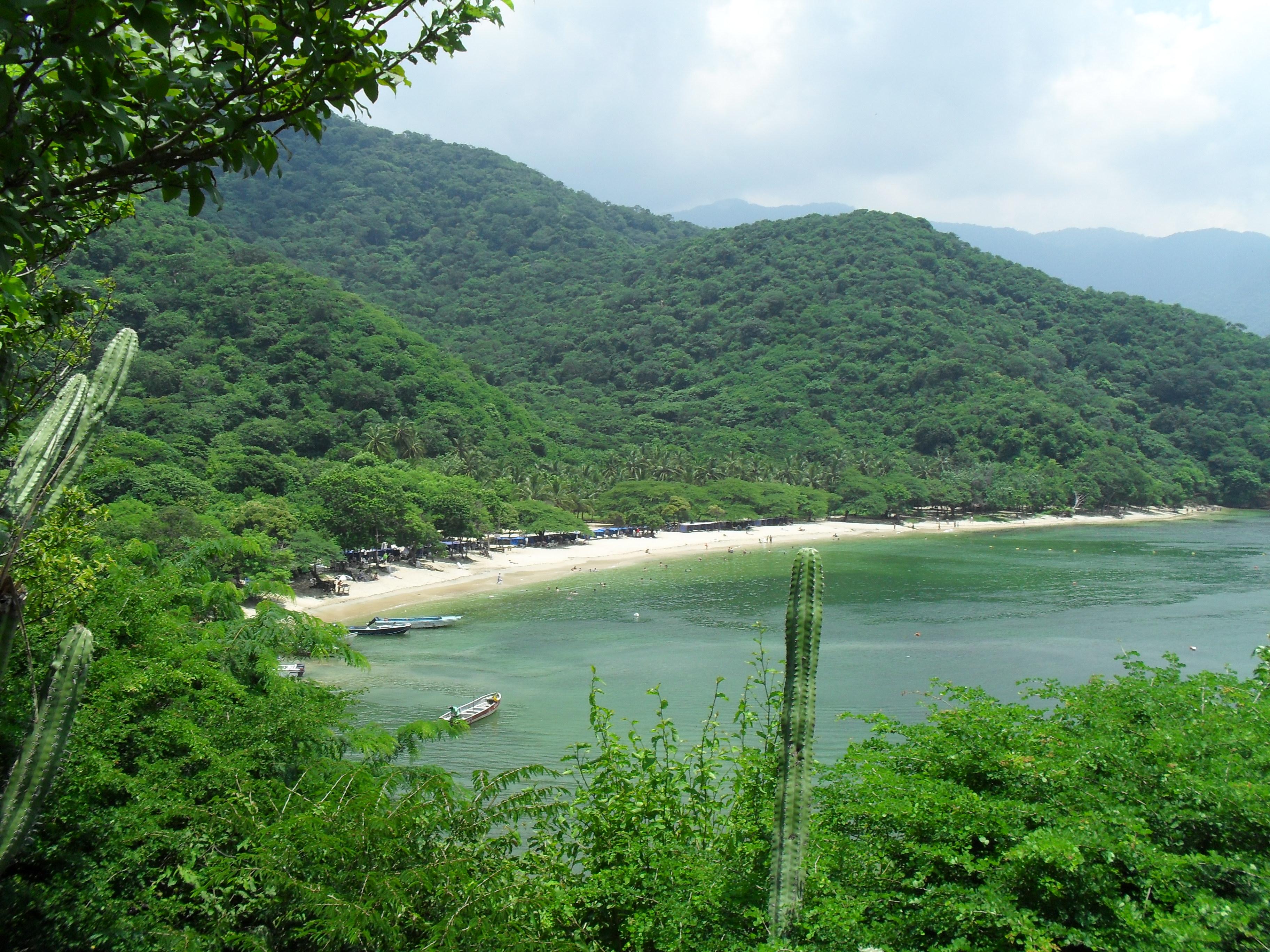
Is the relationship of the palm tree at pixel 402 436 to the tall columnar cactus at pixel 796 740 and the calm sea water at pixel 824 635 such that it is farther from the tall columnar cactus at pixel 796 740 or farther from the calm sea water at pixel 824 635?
the tall columnar cactus at pixel 796 740

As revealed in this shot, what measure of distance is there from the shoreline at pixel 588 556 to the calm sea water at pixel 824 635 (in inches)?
77.6

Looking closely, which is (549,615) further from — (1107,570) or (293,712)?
(1107,570)

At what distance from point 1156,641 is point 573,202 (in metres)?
139

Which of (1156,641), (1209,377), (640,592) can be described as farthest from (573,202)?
(1156,641)

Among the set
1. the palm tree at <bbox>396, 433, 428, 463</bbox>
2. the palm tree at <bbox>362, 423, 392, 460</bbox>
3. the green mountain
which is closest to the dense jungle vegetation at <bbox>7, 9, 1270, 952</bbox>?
the palm tree at <bbox>362, 423, 392, 460</bbox>

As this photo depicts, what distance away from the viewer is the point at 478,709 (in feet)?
64.1

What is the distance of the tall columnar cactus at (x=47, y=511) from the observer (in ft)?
14.0

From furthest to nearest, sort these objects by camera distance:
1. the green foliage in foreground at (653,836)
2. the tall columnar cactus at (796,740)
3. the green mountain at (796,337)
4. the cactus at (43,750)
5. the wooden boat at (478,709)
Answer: the green mountain at (796,337)
the wooden boat at (478,709)
the tall columnar cactus at (796,740)
the cactus at (43,750)
the green foliage in foreground at (653,836)

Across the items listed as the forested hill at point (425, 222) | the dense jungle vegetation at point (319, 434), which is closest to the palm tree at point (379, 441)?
the dense jungle vegetation at point (319, 434)

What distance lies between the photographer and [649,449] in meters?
72.8

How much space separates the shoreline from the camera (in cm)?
3397

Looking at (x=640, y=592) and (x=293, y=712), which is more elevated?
(x=293, y=712)

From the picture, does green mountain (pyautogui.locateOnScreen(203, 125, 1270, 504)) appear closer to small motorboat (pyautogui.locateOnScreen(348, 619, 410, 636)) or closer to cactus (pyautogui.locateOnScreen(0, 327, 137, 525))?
small motorboat (pyautogui.locateOnScreen(348, 619, 410, 636))

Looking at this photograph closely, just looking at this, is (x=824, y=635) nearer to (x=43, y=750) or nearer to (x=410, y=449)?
(x=43, y=750)
